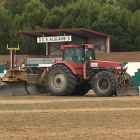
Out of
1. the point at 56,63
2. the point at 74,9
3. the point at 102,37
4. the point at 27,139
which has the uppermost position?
the point at 74,9

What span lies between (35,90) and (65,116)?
845cm

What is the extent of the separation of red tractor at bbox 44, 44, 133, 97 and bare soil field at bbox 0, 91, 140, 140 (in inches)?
156

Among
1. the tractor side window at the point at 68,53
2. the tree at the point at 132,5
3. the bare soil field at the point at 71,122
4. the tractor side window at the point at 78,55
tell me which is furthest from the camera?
the tree at the point at 132,5

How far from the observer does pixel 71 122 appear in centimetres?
927

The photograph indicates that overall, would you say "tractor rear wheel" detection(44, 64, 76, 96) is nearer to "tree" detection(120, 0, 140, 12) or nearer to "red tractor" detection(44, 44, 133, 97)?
"red tractor" detection(44, 44, 133, 97)

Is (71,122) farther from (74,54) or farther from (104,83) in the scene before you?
(74,54)

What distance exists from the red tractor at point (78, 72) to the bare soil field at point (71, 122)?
156 inches

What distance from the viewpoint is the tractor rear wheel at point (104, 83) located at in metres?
16.1

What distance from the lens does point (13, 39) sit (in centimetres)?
5372

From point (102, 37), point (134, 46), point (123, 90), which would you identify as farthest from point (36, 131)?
point (134, 46)

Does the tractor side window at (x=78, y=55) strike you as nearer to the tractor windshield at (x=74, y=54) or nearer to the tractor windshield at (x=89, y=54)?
the tractor windshield at (x=74, y=54)

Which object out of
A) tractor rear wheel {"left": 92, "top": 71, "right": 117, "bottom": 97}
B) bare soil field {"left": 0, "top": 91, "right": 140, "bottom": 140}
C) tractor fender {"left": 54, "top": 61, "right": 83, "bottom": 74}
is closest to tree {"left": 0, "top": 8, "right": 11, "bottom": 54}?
tractor fender {"left": 54, "top": 61, "right": 83, "bottom": 74}

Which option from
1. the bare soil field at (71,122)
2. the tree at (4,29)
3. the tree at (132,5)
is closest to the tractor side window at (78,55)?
the bare soil field at (71,122)

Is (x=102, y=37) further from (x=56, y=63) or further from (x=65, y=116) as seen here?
(x=65, y=116)
